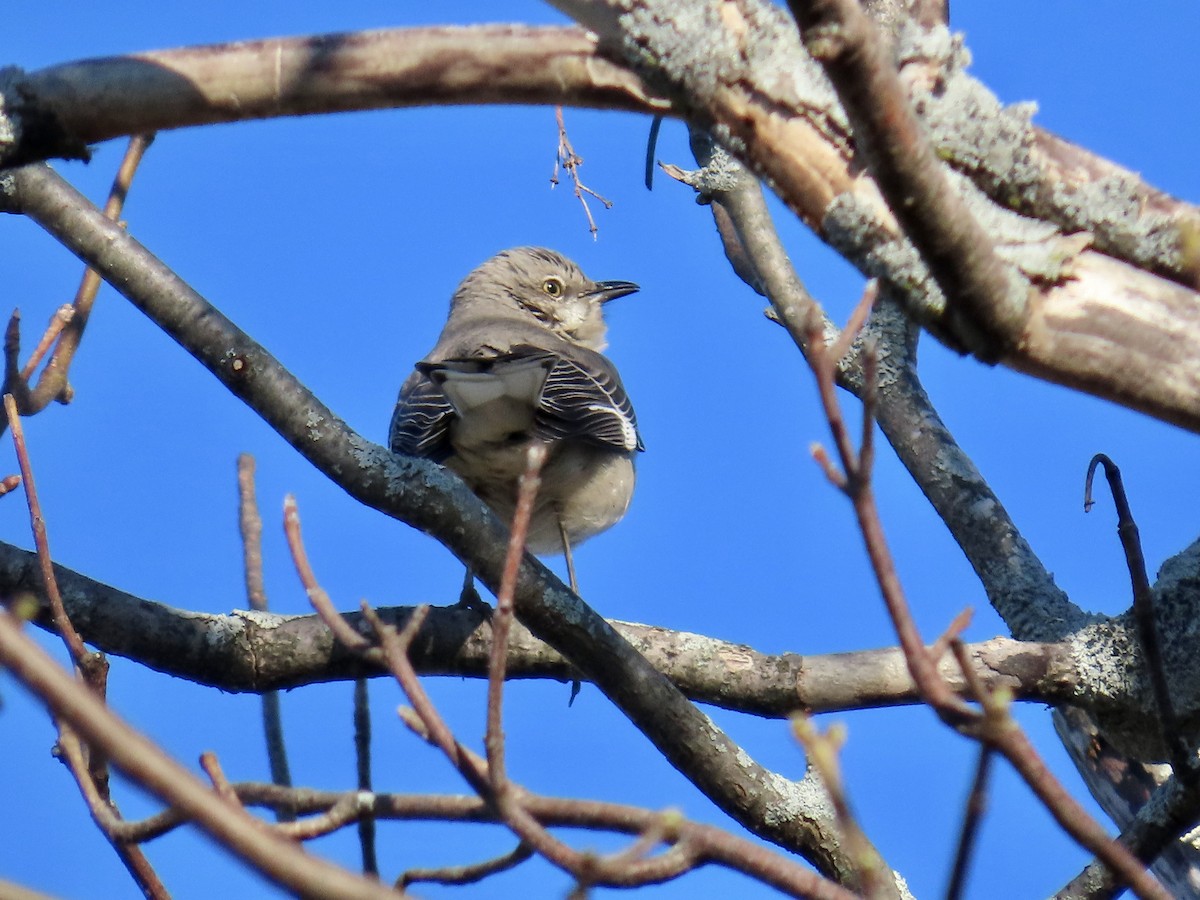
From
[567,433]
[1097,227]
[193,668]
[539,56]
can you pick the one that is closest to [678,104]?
[539,56]

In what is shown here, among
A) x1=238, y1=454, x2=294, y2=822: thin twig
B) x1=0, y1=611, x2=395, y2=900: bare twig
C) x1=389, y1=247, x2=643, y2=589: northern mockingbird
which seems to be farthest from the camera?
x1=389, y1=247, x2=643, y2=589: northern mockingbird

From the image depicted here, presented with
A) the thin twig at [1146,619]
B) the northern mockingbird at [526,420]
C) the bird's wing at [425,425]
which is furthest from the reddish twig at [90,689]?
the bird's wing at [425,425]

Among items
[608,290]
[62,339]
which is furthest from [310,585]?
[608,290]

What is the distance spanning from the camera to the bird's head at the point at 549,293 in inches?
300

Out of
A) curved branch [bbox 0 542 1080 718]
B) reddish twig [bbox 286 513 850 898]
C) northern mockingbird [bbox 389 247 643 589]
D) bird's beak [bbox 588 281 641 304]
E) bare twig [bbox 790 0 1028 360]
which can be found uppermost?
bird's beak [bbox 588 281 641 304]

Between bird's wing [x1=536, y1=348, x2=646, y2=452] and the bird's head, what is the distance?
4.26 ft

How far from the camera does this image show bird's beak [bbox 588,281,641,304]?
25.2 ft

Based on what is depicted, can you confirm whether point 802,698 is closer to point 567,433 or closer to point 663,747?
point 663,747

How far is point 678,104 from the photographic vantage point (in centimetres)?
208

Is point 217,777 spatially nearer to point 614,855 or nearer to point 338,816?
point 338,816

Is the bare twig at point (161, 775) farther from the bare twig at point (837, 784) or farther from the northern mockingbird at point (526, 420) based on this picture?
the northern mockingbird at point (526, 420)

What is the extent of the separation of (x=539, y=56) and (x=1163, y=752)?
9.21 ft

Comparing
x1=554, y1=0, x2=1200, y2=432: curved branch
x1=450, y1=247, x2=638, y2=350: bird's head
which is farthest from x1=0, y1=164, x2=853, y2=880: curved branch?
x1=450, y1=247, x2=638, y2=350: bird's head

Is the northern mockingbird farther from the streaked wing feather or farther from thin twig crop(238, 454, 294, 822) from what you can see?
thin twig crop(238, 454, 294, 822)
